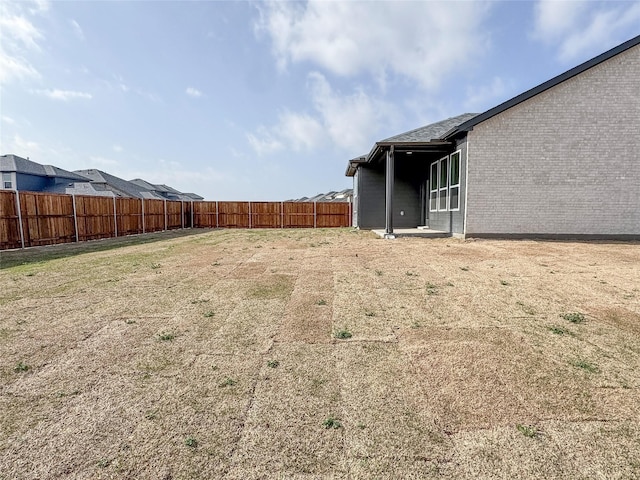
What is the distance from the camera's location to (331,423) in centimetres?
194

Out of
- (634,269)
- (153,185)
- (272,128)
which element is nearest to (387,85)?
(272,128)

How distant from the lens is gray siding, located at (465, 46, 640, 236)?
33.4 feet

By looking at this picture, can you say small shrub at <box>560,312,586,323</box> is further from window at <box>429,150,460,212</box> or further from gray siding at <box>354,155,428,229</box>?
gray siding at <box>354,155,428,229</box>

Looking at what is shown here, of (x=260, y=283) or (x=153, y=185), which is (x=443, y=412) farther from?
(x=153, y=185)

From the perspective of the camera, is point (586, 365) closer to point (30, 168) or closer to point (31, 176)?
point (31, 176)

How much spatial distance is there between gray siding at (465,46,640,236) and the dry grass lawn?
5947 mm

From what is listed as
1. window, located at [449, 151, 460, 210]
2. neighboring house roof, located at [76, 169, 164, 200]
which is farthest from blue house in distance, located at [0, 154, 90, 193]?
window, located at [449, 151, 460, 210]

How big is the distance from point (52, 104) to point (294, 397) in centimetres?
1736

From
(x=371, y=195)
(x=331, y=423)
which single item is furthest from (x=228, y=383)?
(x=371, y=195)

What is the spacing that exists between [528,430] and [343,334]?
5.69 ft

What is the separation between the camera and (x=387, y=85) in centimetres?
1761

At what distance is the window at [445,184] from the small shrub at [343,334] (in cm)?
940

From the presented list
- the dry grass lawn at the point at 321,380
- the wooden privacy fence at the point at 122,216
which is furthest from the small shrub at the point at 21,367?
the wooden privacy fence at the point at 122,216

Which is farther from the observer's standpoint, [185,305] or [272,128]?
[272,128]
